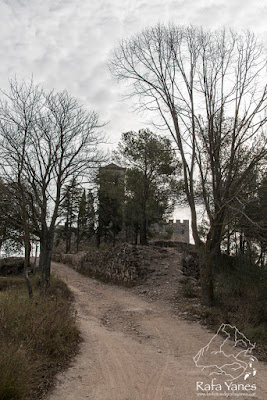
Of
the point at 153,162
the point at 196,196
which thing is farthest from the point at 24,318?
the point at 153,162

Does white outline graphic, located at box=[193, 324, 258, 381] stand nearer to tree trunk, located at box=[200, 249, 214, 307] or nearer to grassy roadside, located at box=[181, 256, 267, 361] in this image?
grassy roadside, located at box=[181, 256, 267, 361]

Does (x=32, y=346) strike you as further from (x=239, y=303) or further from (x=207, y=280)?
(x=239, y=303)

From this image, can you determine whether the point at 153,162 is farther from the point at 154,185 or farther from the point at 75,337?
the point at 75,337

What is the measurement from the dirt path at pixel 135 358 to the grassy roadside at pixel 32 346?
0.89 feet

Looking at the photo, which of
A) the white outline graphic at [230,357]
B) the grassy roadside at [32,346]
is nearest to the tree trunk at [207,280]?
the white outline graphic at [230,357]

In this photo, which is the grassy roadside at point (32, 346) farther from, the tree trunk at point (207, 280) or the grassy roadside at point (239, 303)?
the tree trunk at point (207, 280)

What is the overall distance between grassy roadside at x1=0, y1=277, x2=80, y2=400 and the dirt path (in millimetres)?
270

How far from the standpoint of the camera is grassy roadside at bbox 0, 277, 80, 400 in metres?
3.83

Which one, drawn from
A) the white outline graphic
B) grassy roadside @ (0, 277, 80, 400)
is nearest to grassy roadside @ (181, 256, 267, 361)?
the white outline graphic

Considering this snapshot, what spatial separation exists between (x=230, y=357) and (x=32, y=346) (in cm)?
379

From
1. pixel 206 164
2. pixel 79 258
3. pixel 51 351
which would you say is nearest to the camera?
pixel 51 351

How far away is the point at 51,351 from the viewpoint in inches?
217

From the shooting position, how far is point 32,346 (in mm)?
5320

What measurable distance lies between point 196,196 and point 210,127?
823 cm
